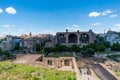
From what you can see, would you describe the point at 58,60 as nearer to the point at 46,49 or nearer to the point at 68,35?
the point at 46,49

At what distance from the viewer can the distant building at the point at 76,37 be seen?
45.9 metres

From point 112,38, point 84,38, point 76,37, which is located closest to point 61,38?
point 76,37

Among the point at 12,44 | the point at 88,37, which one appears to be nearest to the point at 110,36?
the point at 88,37

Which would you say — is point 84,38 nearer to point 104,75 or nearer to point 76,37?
point 76,37

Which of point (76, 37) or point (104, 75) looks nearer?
point (104, 75)

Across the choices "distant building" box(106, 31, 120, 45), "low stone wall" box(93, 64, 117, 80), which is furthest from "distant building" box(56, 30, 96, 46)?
"low stone wall" box(93, 64, 117, 80)

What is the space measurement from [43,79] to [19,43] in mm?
44383

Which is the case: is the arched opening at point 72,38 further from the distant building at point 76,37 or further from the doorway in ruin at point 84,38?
the doorway in ruin at point 84,38

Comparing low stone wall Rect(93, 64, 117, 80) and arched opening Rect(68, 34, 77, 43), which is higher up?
arched opening Rect(68, 34, 77, 43)

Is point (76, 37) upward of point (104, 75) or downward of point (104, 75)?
upward

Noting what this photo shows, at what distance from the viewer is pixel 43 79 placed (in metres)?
11.1

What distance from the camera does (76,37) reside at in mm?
47906

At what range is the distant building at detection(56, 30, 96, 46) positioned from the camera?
151 ft

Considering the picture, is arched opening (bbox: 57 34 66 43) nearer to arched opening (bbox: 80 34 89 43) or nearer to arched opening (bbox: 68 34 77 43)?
arched opening (bbox: 68 34 77 43)
